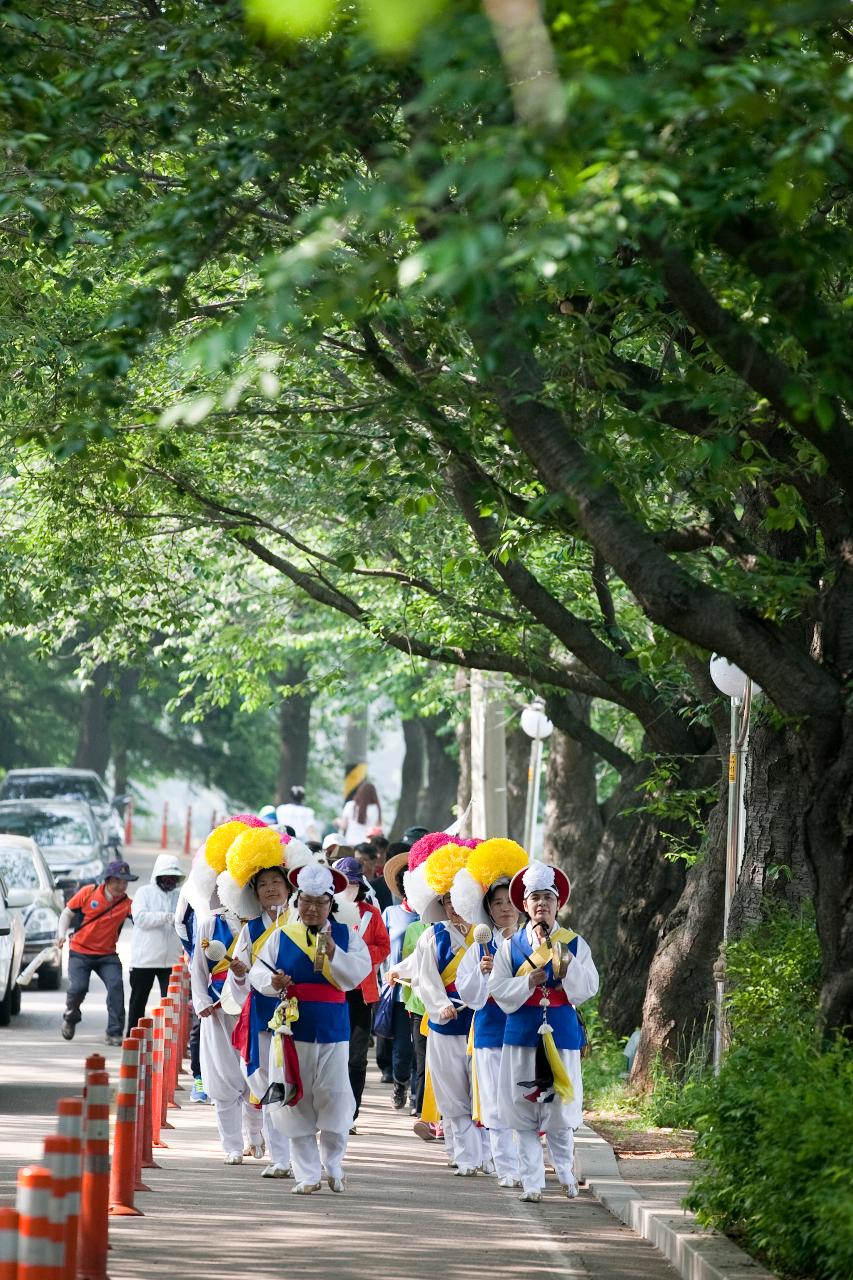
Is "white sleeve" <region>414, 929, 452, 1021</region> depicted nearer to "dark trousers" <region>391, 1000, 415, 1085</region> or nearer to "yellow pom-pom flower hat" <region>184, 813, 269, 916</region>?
"yellow pom-pom flower hat" <region>184, 813, 269, 916</region>

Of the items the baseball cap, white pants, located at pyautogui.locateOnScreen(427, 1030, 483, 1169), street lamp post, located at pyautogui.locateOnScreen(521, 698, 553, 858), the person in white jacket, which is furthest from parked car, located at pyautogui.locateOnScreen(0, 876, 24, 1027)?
white pants, located at pyautogui.locateOnScreen(427, 1030, 483, 1169)

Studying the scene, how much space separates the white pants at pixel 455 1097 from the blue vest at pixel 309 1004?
5.99 ft

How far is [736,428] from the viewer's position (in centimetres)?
1191

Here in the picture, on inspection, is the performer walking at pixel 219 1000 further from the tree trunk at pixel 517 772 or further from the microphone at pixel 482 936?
the tree trunk at pixel 517 772

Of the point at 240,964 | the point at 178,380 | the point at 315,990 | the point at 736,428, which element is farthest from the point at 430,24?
the point at 178,380

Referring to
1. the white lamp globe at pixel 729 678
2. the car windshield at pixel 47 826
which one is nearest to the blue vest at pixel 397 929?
the white lamp globe at pixel 729 678

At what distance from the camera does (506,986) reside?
510 inches

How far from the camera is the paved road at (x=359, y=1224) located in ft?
32.4

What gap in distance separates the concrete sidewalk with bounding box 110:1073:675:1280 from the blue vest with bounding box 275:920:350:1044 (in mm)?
898

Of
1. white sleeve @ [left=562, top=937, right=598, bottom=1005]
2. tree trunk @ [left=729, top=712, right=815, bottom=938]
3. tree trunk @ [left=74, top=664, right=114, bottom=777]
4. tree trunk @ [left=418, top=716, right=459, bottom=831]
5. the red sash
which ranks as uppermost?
tree trunk @ [left=74, top=664, right=114, bottom=777]

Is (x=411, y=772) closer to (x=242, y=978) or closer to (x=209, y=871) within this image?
(x=209, y=871)

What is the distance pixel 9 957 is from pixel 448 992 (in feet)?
28.7

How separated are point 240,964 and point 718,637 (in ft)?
16.2

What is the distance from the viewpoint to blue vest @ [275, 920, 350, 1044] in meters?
12.6
